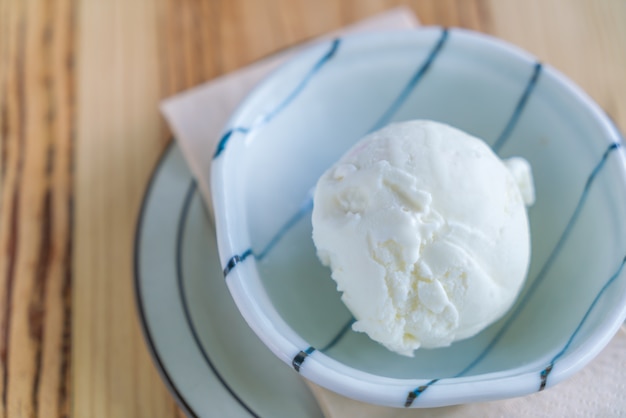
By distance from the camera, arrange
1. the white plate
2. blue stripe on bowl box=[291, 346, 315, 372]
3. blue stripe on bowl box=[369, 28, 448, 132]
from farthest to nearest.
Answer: blue stripe on bowl box=[369, 28, 448, 132], the white plate, blue stripe on bowl box=[291, 346, 315, 372]

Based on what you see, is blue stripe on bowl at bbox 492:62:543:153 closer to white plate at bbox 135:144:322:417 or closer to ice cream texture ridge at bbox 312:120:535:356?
ice cream texture ridge at bbox 312:120:535:356

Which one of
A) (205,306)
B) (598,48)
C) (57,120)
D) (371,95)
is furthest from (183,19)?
(598,48)

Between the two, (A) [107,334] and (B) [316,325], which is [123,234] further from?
(B) [316,325]

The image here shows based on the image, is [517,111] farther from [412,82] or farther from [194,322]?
[194,322]

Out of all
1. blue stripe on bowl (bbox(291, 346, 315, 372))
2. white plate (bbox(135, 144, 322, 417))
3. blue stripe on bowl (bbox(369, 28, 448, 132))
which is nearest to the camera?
blue stripe on bowl (bbox(291, 346, 315, 372))

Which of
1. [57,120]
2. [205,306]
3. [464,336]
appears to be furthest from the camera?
[57,120]

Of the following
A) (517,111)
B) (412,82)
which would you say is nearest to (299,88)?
(412,82)

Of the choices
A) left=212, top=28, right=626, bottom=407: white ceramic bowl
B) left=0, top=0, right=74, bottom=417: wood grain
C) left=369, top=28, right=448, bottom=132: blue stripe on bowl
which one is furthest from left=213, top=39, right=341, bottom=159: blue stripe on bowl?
left=0, top=0, right=74, bottom=417: wood grain
